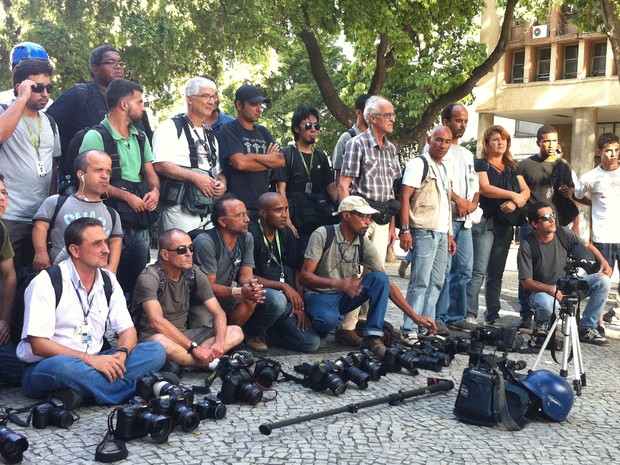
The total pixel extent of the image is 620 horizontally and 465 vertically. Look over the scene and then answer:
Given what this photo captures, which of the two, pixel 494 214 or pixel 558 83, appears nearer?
pixel 494 214

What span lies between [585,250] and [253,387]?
15.8 ft

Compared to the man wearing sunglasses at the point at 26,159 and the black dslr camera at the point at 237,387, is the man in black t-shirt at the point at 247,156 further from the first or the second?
the black dslr camera at the point at 237,387

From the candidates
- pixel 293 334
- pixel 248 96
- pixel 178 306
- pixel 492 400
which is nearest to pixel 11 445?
pixel 178 306

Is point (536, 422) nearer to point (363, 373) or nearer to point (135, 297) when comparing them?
point (363, 373)

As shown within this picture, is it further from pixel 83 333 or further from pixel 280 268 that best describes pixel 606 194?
pixel 83 333

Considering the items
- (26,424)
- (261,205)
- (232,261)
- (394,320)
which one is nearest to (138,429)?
(26,424)

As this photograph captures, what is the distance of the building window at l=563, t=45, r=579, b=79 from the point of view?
31.4 metres

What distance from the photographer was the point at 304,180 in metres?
8.26

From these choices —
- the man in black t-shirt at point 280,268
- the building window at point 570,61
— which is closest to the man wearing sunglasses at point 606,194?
the man in black t-shirt at point 280,268

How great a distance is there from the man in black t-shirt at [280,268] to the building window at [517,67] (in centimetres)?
2697

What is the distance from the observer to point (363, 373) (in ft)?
20.7

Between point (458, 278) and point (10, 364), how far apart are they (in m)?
4.90

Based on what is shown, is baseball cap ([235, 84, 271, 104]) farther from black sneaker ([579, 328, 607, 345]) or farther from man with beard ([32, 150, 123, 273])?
black sneaker ([579, 328, 607, 345])

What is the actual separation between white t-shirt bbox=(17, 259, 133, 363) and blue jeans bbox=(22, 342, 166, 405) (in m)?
0.16
